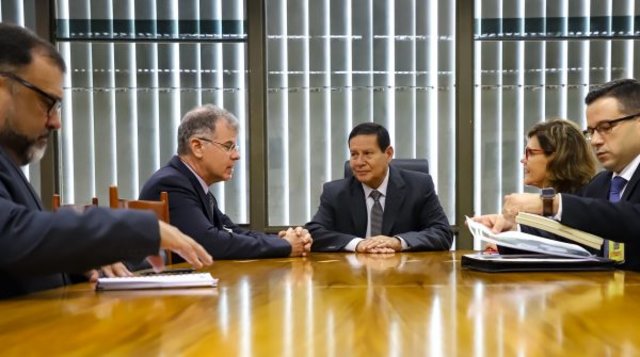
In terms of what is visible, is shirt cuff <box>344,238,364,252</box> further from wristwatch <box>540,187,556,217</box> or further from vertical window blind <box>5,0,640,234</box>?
vertical window blind <box>5,0,640,234</box>

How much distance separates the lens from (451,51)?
4.96 metres

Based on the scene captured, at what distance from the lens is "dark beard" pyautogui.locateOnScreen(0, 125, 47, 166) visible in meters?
1.84

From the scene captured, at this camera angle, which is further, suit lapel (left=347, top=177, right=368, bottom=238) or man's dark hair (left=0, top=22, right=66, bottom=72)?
suit lapel (left=347, top=177, right=368, bottom=238)

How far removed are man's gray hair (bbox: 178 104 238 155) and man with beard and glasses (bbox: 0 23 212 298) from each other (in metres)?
1.25

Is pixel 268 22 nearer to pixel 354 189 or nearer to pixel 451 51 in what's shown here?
pixel 451 51

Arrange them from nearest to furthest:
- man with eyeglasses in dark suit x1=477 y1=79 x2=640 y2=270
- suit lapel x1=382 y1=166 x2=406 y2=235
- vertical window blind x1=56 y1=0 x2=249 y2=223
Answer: man with eyeglasses in dark suit x1=477 y1=79 x2=640 y2=270 → suit lapel x1=382 y1=166 x2=406 y2=235 → vertical window blind x1=56 y1=0 x2=249 y2=223

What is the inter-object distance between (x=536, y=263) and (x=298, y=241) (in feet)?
3.81

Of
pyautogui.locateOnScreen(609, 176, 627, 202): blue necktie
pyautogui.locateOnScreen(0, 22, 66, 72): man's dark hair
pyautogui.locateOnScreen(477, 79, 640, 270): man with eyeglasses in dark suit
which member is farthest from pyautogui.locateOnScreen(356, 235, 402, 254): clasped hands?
pyautogui.locateOnScreen(0, 22, 66, 72): man's dark hair

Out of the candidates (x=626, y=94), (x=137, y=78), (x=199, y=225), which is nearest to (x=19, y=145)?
(x=199, y=225)

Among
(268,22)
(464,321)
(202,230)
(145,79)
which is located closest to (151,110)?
(145,79)

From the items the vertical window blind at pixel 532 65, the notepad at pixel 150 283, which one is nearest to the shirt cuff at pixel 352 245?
the notepad at pixel 150 283

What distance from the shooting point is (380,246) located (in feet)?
10.2

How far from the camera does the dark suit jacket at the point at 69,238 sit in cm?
146

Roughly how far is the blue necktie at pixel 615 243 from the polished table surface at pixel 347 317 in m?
0.41
